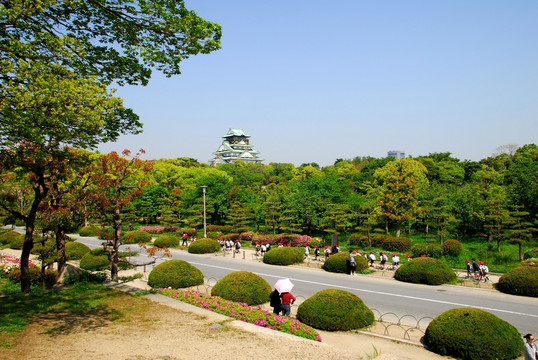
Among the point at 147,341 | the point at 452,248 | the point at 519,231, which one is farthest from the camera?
the point at 452,248

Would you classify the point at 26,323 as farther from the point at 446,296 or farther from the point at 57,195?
the point at 446,296

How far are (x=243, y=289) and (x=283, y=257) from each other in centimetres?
1071

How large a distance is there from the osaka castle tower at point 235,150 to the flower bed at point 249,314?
4056 inches

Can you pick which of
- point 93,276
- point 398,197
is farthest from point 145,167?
point 398,197

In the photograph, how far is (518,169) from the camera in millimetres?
39938

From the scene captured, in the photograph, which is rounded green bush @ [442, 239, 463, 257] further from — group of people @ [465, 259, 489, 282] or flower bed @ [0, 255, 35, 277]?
flower bed @ [0, 255, 35, 277]

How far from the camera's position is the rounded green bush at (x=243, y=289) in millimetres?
13234

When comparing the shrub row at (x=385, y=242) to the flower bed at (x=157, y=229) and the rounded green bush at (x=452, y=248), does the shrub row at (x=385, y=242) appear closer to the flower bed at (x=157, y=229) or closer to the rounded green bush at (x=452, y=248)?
the rounded green bush at (x=452, y=248)

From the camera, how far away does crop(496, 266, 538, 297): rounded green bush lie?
1538 centimetres

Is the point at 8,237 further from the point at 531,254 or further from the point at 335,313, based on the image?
the point at 531,254

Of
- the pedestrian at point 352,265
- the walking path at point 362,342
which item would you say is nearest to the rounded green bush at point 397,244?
the pedestrian at point 352,265

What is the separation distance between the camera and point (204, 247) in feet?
98.4

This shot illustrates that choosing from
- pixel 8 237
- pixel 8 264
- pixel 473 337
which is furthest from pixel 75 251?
pixel 473 337

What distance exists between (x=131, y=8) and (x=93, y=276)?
37.1ft
